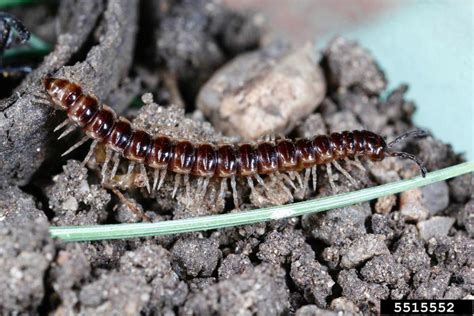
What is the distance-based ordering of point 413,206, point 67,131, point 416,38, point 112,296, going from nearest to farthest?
point 112,296, point 67,131, point 413,206, point 416,38

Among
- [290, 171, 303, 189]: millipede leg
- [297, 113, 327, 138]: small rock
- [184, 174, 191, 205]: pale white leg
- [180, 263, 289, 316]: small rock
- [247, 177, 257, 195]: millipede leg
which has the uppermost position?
[297, 113, 327, 138]: small rock

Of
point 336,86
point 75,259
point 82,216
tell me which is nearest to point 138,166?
point 82,216

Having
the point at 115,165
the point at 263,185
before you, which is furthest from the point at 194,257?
the point at 115,165

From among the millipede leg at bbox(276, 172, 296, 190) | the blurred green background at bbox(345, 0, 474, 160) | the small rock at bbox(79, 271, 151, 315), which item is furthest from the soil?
the blurred green background at bbox(345, 0, 474, 160)

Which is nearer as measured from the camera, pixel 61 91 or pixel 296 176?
pixel 61 91

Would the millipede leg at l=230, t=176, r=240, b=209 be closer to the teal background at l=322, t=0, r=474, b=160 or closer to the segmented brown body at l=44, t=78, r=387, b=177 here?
the segmented brown body at l=44, t=78, r=387, b=177

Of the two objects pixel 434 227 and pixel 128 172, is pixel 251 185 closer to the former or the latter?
pixel 128 172

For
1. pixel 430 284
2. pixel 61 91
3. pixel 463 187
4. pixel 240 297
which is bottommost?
pixel 240 297

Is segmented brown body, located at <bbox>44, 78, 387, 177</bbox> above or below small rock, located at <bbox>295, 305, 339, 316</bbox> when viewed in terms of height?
above
